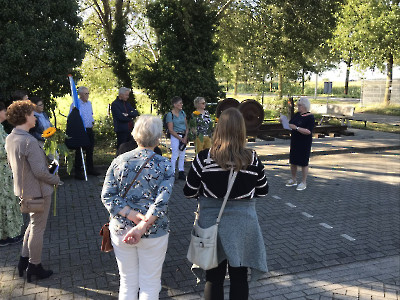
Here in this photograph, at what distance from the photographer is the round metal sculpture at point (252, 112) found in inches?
494

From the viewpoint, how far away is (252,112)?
1289 centimetres

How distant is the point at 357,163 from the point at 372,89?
22.9 metres

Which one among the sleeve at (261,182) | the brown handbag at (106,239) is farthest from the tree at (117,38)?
the sleeve at (261,182)

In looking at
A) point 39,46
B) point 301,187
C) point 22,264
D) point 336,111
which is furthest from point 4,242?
point 336,111

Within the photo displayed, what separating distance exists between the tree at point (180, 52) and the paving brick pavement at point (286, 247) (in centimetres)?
679

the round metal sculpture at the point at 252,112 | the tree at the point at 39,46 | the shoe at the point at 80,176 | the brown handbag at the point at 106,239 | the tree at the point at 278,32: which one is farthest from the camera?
the tree at the point at 278,32

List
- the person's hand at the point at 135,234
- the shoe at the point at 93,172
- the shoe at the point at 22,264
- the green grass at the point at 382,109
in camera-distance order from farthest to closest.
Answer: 1. the green grass at the point at 382,109
2. the shoe at the point at 93,172
3. the shoe at the point at 22,264
4. the person's hand at the point at 135,234

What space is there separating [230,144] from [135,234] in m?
1.00

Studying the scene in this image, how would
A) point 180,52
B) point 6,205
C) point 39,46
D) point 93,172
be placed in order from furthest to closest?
1. point 180,52
2. point 93,172
3. point 39,46
4. point 6,205

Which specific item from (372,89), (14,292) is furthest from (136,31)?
(372,89)

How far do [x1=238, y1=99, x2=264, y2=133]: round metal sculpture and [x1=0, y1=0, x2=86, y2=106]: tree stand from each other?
5676mm

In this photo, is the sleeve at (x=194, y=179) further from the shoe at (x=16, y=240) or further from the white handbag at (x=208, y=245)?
the shoe at (x=16, y=240)

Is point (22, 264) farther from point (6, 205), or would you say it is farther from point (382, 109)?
point (382, 109)

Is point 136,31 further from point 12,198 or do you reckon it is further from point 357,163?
point 12,198
